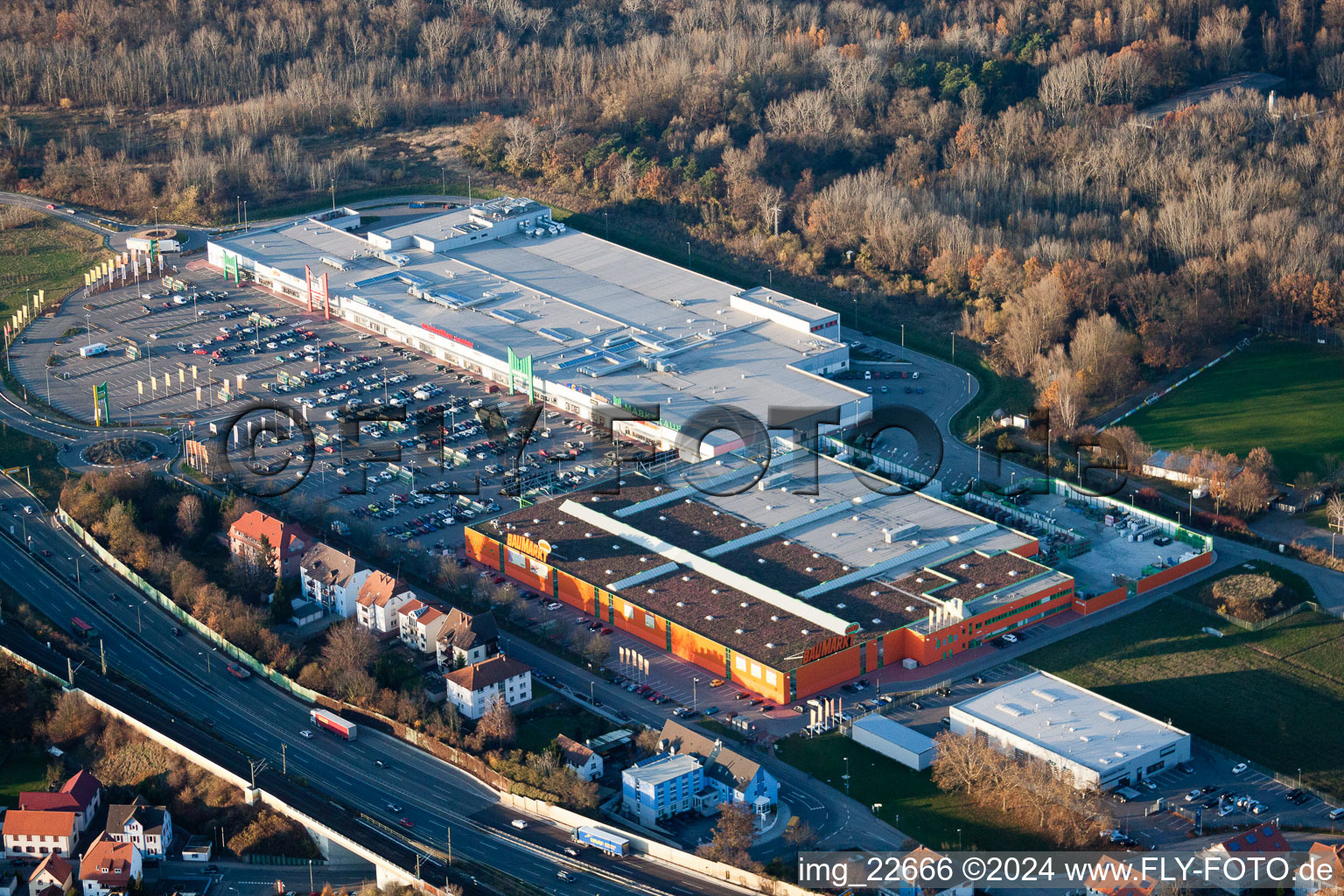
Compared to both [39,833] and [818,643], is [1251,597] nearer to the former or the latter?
[818,643]

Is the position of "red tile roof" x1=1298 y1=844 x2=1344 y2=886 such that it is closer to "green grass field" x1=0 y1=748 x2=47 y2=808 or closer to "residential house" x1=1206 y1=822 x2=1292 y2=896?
"residential house" x1=1206 y1=822 x2=1292 y2=896

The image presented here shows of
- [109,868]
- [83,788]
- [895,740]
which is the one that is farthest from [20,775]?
[895,740]

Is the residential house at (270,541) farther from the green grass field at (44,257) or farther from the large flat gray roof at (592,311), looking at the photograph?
A: the green grass field at (44,257)

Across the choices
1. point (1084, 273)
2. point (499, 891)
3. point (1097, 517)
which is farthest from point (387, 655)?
point (1084, 273)

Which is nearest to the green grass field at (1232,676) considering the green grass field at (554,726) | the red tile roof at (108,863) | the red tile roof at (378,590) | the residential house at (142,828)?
the green grass field at (554,726)

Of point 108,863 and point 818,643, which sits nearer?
point 108,863

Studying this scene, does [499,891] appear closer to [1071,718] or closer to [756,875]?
[756,875]
